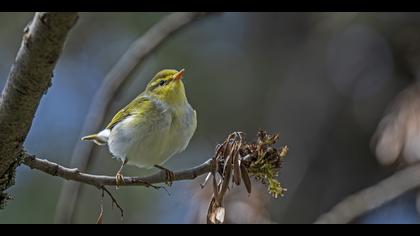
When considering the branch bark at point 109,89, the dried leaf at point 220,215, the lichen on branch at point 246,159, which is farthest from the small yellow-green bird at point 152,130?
the dried leaf at point 220,215

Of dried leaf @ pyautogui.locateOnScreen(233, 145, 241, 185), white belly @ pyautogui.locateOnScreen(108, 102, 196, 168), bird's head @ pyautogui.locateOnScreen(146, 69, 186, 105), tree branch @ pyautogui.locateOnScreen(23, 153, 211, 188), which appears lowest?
tree branch @ pyautogui.locateOnScreen(23, 153, 211, 188)

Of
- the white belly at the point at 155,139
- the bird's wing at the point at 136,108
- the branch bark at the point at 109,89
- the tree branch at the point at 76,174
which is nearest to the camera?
the tree branch at the point at 76,174

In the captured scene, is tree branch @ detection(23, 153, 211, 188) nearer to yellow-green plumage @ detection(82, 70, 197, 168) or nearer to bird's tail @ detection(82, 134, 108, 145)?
yellow-green plumage @ detection(82, 70, 197, 168)

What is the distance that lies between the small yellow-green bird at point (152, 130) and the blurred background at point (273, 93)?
0.46m

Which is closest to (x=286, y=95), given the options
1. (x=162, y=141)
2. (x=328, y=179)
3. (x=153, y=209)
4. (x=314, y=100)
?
(x=314, y=100)

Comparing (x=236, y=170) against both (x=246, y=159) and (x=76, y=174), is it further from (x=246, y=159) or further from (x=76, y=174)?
(x=76, y=174)

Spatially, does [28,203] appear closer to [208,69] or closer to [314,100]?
[208,69]

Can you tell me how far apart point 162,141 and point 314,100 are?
1912 millimetres

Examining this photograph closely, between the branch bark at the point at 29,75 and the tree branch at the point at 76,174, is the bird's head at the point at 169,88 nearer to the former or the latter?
the tree branch at the point at 76,174

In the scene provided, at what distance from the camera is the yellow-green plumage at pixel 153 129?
2.60 meters

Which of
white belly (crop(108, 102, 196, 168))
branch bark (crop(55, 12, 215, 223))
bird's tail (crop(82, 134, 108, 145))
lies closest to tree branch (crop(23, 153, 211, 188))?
branch bark (crop(55, 12, 215, 223))

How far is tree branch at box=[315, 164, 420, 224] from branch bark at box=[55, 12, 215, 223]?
3.86 feet

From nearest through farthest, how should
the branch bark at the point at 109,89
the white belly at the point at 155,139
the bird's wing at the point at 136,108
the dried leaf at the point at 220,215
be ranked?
the dried leaf at the point at 220,215 → the branch bark at the point at 109,89 → the white belly at the point at 155,139 → the bird's wing at the point at 136,108

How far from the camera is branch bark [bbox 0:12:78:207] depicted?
1.06 metres
